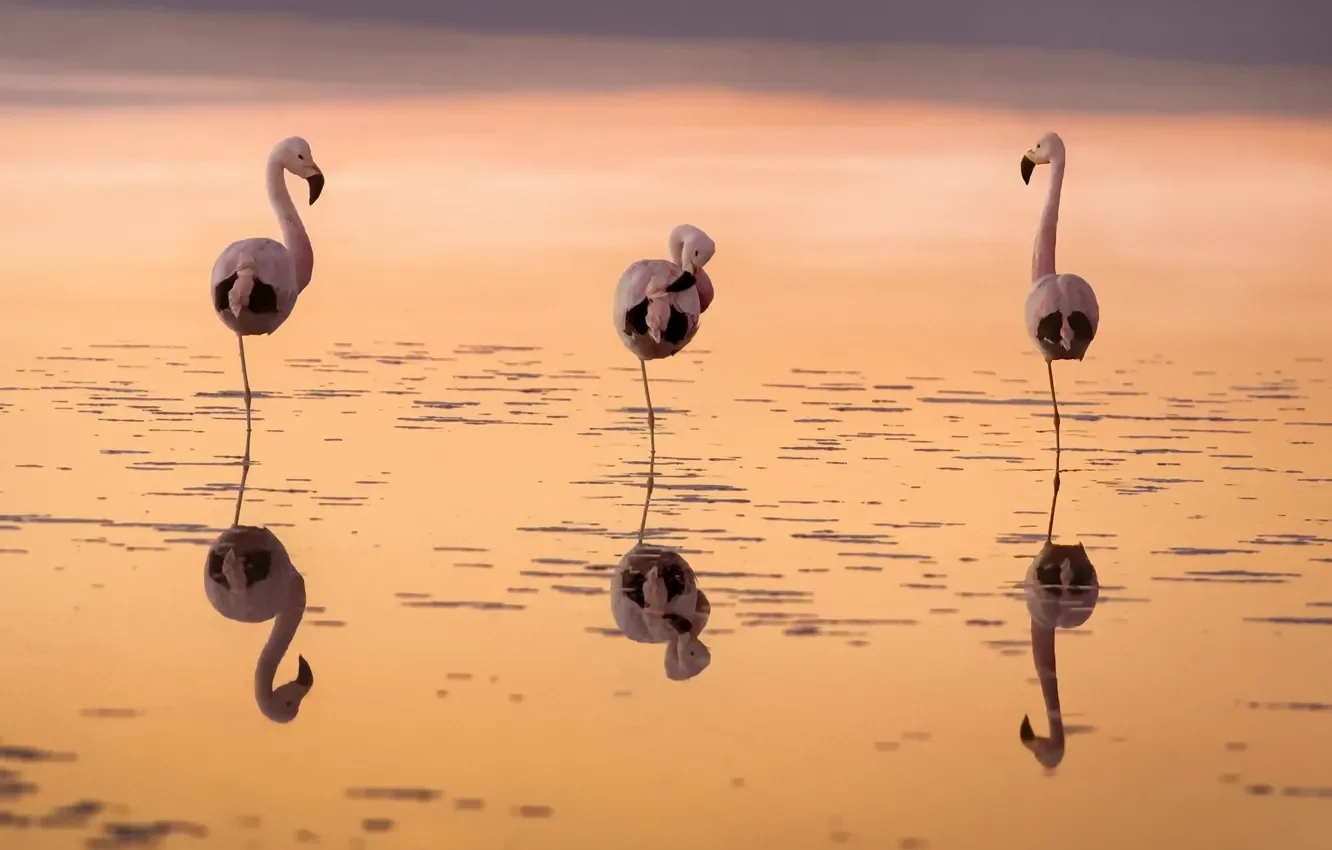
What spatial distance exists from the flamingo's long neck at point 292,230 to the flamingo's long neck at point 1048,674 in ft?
28.3

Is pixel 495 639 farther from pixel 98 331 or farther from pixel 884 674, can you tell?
pixel 98 331

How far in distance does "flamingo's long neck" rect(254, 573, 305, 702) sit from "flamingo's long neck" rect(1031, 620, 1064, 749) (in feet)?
7.34

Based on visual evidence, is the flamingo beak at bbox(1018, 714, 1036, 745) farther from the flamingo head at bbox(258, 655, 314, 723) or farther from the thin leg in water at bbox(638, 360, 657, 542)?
the thin leg in water at bbox(638, 360, 657, 542)

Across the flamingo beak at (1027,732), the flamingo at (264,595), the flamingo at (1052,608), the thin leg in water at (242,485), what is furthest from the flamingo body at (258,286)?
the flamingo beak at (1027,732)

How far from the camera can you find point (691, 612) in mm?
7648

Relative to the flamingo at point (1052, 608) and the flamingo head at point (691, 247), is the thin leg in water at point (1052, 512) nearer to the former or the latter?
the flamingo at point (1052, 608)

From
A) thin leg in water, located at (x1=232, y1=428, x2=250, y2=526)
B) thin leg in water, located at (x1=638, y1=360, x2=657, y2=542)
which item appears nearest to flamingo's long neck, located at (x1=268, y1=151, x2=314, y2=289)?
thin leg in water, located at (x1=232, y1=428, x2=250, y2=526)

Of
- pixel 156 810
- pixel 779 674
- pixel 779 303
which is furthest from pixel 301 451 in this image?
pixel 779 303

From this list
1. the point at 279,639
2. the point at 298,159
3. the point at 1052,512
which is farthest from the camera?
the point at 298,159

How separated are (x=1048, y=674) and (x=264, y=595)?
2.85 metres

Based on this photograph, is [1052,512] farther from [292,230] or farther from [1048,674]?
[292,230]

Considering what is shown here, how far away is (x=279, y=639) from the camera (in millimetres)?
7086

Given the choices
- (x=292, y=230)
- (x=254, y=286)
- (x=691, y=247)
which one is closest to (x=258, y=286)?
(x=254, y=286)

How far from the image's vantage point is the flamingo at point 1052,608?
5.97 metres
